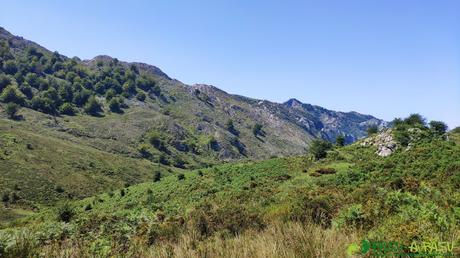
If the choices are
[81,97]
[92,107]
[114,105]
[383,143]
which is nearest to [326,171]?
[383,143]

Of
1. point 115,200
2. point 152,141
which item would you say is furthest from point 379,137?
point 152,141

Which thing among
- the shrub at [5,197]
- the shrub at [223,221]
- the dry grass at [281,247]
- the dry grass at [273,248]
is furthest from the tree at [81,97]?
the dry grass at [281,247]

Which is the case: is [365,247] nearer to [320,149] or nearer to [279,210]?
[279,210]

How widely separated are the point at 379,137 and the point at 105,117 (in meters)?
137

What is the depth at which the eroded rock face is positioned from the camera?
50562mm

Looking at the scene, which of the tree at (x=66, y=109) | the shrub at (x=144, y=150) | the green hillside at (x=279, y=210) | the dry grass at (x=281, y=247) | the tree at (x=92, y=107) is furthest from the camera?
the tree at (x=92, y=107)

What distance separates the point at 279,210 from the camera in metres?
11.8

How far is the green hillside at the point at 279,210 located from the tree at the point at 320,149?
3.00ft

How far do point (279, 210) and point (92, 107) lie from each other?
568 feet

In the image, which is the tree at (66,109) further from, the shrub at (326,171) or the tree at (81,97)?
the shrub at (326,171)

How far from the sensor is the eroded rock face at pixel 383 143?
5056 centimetres

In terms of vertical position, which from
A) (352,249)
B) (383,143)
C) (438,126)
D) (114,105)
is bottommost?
(114,105)

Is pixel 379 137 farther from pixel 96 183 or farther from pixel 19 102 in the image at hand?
pixel 19 102

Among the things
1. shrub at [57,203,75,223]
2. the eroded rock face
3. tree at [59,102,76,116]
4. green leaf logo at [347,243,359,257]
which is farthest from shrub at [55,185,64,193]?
green leaf logo at [347,243,359,257]
